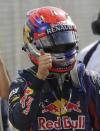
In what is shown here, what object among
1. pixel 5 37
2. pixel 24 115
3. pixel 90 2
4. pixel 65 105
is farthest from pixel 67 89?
pixel 90 2

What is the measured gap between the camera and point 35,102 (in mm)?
2584

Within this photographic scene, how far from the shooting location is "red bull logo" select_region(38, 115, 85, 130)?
2662mm

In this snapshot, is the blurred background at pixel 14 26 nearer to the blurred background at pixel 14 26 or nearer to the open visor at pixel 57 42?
the blurred background at pixel 14 26

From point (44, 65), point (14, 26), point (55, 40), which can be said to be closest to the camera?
point (44, 65)

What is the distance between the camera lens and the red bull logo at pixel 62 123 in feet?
8.73

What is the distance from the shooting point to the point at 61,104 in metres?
2.68

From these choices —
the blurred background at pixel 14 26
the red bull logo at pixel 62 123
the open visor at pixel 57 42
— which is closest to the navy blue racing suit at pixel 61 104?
the red bull logo at pixel 62 123

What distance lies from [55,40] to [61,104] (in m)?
0.31

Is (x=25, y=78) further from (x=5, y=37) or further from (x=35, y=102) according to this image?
(x=5, y=37)

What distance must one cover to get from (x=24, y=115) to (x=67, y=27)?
1.51 ft

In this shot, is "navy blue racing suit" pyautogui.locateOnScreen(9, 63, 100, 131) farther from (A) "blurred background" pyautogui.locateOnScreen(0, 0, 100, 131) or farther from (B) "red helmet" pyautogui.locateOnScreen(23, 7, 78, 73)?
(A) "blurred background" pyautogui.locateOnScreen(0, 0, 100, 131)

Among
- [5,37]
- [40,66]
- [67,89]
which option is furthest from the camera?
[5,37]

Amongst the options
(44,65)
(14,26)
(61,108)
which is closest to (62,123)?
(61,108)

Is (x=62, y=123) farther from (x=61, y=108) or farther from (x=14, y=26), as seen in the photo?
(x=14, y=26)
